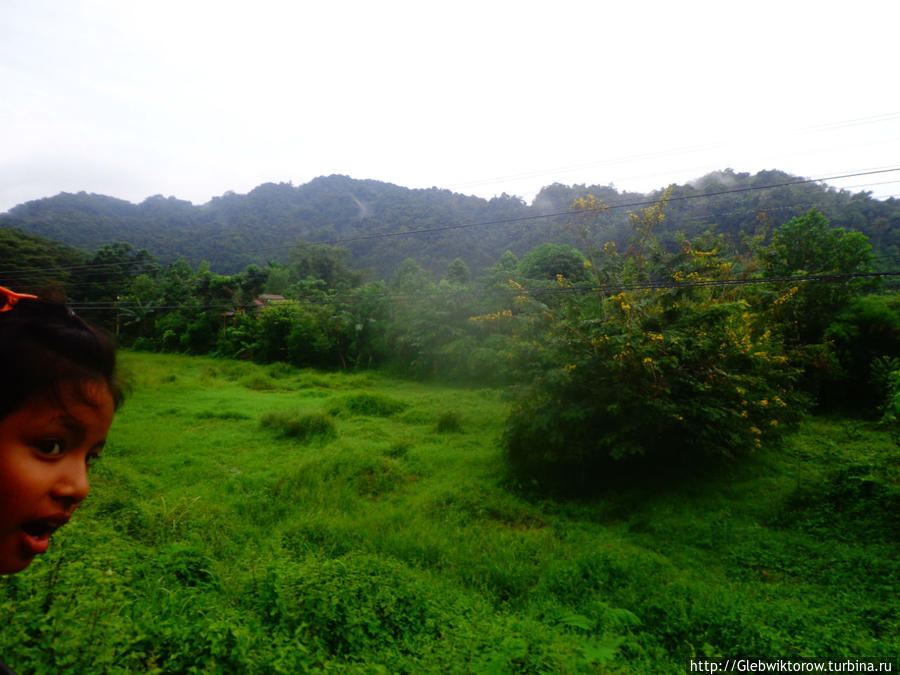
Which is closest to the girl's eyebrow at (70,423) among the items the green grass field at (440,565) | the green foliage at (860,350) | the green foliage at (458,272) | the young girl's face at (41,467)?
the young girl's face at (41,467)

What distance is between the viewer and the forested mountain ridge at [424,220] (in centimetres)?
1731

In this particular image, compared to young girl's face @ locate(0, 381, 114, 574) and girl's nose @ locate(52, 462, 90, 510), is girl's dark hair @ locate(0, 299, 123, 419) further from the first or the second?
girl's nose @ locate(52, 462, 90, 510)

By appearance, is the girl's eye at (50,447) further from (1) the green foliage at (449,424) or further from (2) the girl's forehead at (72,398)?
(1) the green foliage at (449,424)

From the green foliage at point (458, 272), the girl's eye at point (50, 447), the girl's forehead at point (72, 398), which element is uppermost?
the green foliage at point (458, 272)

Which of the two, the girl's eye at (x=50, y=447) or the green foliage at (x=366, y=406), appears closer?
the girl's eye at (x=50, y=447)

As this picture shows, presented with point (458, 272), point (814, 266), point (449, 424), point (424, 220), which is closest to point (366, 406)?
point (449, 424)

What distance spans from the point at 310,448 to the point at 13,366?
8.54 meters

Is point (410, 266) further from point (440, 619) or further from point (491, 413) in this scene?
point (440, 619)

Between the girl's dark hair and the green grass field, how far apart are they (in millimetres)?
242

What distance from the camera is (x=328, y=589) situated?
379 cm

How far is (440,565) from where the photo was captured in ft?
16.0

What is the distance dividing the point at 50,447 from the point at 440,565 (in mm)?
4736

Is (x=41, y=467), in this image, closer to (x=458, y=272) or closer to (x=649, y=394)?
(x=649, y=394)

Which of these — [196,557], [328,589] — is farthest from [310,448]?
[328,589]
